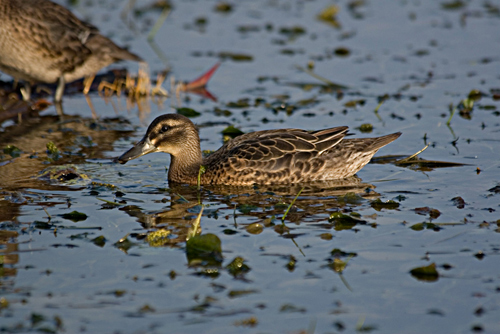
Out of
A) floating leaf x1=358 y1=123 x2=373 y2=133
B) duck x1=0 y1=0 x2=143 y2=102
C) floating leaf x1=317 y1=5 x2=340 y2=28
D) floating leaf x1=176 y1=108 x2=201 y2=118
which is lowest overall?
floating leaf x1=358 y1=123 x2=373 y2=133

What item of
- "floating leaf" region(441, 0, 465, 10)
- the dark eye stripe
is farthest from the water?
"floating leaf" region(441, 0, 465, 10)

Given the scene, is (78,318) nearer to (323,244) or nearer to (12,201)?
(323,244)

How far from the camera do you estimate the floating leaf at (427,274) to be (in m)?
6.83

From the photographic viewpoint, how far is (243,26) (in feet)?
63.0

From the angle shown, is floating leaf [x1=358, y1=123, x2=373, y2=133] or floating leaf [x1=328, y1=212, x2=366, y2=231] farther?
floating leaf [x1=358, y1=123, x2=373, y2=133]

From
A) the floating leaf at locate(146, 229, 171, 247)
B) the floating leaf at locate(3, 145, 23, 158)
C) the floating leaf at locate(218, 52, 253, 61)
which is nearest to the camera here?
the floating leaf at locate(146, 229, 171, 247)

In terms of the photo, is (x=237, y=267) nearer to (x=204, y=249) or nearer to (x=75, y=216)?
(x=204, y=249)

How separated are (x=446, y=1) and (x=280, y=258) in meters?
15.7

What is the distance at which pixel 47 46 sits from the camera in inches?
516

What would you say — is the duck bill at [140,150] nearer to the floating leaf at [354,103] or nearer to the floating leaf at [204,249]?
the floating leaf at [204,249]

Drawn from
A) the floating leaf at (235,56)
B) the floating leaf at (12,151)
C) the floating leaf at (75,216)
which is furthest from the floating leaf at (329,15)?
the floating leaf at (75,216)

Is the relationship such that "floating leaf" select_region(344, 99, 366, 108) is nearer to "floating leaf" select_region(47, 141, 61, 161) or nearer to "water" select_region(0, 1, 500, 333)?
"water" select_region(0, 1, 500, 333)

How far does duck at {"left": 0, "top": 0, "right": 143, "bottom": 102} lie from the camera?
42.2 feet

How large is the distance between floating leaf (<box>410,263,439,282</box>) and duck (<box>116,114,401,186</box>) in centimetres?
332
